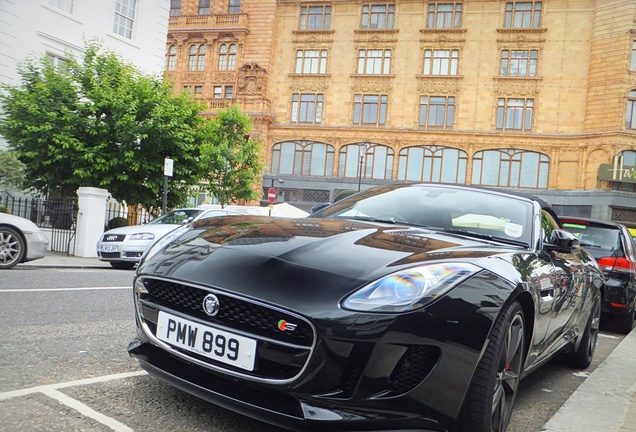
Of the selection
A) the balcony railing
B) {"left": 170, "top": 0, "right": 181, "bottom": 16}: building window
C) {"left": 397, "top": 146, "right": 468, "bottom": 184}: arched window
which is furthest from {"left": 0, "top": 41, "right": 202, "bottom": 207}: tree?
{"left": 170, "top": 0, "right": 181, "bottom": 16}: building window

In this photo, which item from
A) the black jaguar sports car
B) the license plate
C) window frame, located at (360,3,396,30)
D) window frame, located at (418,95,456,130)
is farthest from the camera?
window frame, located at (360,3,396,30)

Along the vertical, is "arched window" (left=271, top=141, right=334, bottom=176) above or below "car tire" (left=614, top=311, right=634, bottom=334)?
above

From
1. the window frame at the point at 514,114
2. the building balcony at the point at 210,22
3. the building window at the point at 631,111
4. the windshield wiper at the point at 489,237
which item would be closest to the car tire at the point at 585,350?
the windshield wiper at the point at 489,237

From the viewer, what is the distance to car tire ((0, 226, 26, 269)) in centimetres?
900

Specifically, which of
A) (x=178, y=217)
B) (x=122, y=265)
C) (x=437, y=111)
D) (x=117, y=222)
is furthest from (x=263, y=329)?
(x=437, y=111)

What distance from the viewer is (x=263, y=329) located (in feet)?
7.18

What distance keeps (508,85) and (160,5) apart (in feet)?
84.0

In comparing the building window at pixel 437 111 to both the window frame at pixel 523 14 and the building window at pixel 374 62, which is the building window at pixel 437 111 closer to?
the building window at pixel 374 62

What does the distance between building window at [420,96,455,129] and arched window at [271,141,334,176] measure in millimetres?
7314

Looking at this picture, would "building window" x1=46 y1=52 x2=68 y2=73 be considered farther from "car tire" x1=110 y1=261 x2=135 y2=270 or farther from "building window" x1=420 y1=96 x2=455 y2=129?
"building window" x1=420 y1=96 x2=455 y2=129

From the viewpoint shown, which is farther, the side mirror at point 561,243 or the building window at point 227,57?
the building window at point 227,57

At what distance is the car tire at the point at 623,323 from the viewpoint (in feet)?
23.6

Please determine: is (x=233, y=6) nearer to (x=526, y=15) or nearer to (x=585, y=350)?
(x=526, y=15)

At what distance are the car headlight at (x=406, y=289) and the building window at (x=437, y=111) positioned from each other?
39668 mm
